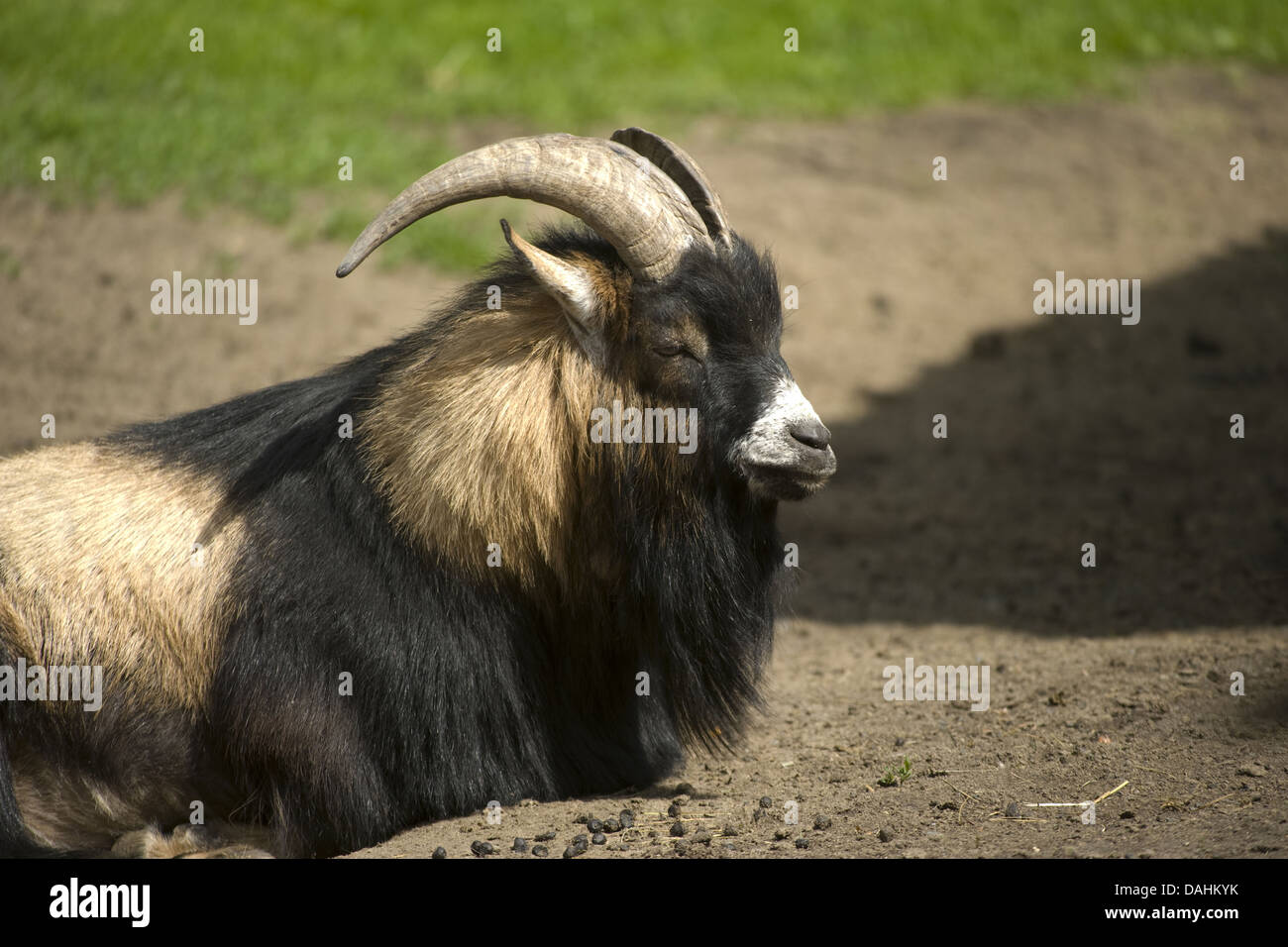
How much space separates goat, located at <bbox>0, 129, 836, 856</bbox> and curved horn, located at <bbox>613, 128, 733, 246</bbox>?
20mm

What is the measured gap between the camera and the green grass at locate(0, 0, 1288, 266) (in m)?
10.5

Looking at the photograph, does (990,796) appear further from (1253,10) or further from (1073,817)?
(1253,10)

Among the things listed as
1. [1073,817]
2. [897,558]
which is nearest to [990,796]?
[1073,817]

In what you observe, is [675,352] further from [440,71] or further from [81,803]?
[440,71]

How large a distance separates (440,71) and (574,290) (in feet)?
32.2

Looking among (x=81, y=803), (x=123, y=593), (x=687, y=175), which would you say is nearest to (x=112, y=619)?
(x=123, y=593)

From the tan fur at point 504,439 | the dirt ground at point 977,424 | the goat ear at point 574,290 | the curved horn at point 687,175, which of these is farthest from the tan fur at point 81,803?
the curved horn at point 687,175

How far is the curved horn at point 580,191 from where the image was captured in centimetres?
446

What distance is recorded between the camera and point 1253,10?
1498 centimetres

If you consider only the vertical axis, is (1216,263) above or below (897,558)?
above

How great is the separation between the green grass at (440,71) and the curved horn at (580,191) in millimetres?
5792

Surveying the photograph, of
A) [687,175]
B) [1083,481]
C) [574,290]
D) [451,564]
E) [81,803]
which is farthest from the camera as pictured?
[1083,481]

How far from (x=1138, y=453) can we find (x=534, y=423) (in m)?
5.75

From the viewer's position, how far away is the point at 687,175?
4.94 meters
